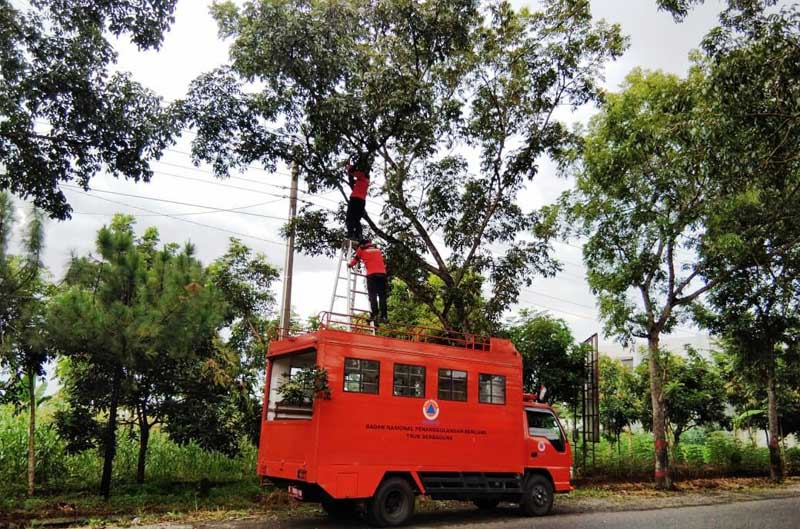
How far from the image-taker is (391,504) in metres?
9.07

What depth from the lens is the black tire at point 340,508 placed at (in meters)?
9.11

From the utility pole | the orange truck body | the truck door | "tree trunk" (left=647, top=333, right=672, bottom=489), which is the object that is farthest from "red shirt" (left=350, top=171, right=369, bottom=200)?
"tree trunk" (left=647, top=333, right=672, bottom=489)

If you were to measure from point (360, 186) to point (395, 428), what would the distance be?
4600 mm

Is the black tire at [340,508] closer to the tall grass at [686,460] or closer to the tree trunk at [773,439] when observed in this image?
the tall grass at [686,460]

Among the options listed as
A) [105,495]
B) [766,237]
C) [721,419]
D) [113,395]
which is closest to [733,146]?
[766,237]

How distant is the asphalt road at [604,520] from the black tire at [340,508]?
0.20 meters

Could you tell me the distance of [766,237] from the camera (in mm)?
14672

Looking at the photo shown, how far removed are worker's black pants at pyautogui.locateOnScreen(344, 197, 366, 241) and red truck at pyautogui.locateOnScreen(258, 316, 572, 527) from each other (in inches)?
98.9

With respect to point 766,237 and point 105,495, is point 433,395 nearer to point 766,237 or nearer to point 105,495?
point 105,495

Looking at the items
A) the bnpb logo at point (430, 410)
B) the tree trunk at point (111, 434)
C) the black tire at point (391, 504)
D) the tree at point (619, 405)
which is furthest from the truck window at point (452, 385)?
the tree at point (619, 405)

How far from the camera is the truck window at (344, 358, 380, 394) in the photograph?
8.77 metres

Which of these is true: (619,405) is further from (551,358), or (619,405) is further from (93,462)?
(93,462)

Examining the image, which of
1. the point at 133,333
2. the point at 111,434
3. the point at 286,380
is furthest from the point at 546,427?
the point at 111,434

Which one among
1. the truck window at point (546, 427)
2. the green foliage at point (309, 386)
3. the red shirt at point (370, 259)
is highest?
the red shirt at point (370, 259)
